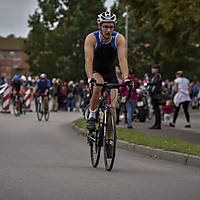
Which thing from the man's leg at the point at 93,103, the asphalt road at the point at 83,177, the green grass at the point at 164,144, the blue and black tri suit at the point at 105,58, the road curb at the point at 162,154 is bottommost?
the asphalt road at the point at 83,177

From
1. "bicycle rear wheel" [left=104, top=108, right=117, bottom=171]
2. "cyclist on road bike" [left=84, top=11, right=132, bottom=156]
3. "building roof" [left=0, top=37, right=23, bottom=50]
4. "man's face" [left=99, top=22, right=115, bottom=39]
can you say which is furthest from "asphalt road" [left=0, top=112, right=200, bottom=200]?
"building roof" [left=0, top=37, right=23, bottom=50]

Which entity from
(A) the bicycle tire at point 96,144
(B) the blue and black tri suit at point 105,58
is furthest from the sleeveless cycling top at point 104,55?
(A) the bicycle tire at point 96,144

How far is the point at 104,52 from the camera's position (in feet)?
26.2

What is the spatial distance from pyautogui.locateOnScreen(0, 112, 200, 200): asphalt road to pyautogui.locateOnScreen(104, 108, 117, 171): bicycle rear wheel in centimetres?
14

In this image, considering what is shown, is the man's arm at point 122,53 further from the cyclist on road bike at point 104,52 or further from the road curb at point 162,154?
the road curb at point 162,154

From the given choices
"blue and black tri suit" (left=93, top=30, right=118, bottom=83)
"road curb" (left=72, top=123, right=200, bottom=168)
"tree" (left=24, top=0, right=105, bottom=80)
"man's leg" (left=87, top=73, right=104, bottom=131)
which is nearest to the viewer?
"blue and black tri suit" (left=93, top=30, right=118, bottom=83)

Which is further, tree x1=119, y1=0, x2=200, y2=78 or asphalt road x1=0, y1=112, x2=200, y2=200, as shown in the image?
tree x1=119, y1=0, x2=200, y2=78

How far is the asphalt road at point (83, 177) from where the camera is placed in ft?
19.6

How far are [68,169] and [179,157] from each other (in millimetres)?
2525

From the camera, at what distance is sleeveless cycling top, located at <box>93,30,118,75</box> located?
26.1ft

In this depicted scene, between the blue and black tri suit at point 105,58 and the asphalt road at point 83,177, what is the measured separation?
4.51 ft

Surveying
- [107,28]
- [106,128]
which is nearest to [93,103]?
[106,128]

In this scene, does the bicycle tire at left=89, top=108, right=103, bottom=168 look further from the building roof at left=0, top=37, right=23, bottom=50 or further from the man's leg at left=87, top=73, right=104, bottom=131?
the building roof at left=0, top=37, right=23, bottom=50

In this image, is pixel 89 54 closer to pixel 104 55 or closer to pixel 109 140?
pixel 104 55
